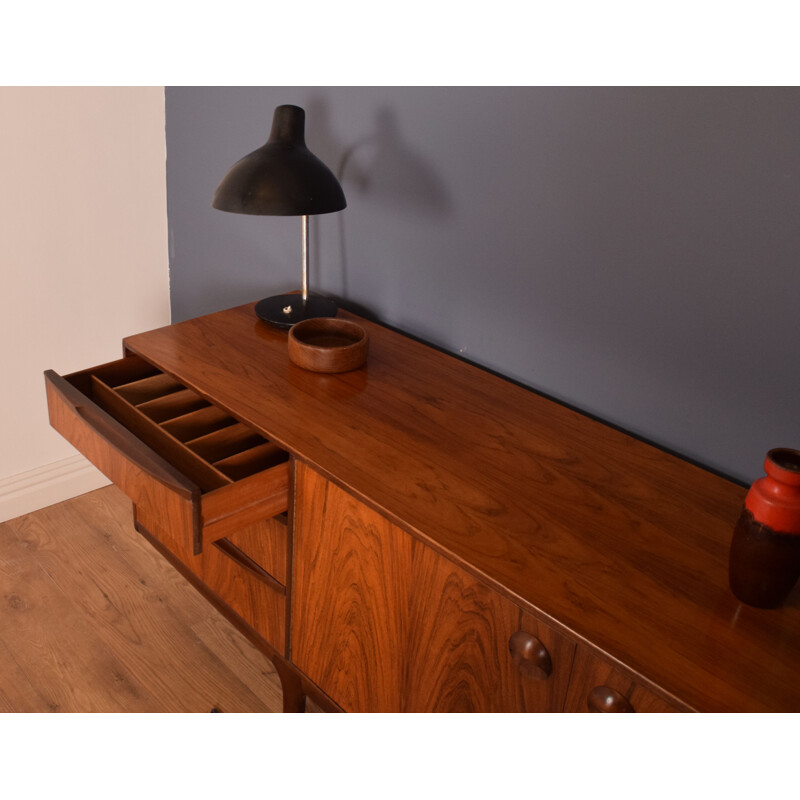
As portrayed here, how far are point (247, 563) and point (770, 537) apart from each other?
874 mm

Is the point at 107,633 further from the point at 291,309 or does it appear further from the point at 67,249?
the point at 67,249

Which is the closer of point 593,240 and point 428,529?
point 428,529

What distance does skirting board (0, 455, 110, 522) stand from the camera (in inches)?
78.5

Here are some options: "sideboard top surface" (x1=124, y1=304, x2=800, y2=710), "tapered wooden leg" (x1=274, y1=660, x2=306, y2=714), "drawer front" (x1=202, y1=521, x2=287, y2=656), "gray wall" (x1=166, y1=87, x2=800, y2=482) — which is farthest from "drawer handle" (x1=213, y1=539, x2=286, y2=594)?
"gray wall" (x1=166, y1=87, x2=800, y2=482)

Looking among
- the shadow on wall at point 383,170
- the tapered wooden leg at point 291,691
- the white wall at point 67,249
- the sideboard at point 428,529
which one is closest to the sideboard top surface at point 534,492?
the sideboard at point 428,529

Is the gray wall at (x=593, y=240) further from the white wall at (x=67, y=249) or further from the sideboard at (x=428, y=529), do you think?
the white wall at (x=67, y=249)

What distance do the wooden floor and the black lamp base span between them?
737 mm

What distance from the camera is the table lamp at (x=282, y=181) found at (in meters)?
1.24

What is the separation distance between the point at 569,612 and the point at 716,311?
1.70ft

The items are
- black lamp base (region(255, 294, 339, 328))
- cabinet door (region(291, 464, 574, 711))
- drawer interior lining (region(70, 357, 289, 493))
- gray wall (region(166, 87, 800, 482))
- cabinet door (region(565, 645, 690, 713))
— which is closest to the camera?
cabinet door (region(565, 645, 690, 713))

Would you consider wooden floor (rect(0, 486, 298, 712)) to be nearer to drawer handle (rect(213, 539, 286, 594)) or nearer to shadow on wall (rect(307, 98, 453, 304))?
drawer handle (rect(213, 539, 286, 594))

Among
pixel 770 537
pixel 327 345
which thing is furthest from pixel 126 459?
pixel 770 537

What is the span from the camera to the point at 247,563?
4.39 feet
